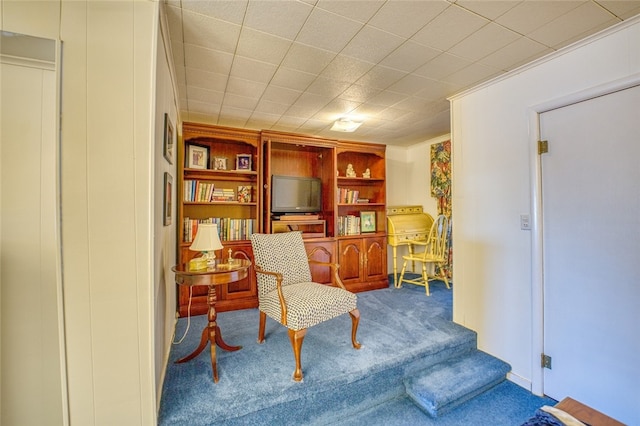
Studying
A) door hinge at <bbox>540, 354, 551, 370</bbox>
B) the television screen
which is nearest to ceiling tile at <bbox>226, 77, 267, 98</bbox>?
the television screen

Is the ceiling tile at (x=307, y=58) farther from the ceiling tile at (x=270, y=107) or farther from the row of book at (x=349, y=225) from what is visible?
Result: the row of book at (x=349, y=225)

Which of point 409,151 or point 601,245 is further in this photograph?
point 409,151

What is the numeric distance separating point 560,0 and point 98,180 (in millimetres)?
2482

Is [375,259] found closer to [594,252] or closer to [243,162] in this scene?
[243,162]

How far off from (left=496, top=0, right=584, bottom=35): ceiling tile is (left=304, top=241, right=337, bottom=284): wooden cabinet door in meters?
2.69

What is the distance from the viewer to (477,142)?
2.41 m

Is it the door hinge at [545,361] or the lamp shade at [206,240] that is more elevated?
the lamp shade at [206,240]

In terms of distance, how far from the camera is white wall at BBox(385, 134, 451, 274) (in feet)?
14.6

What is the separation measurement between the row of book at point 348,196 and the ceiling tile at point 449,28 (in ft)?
7.72

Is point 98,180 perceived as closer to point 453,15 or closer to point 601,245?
point 453,15

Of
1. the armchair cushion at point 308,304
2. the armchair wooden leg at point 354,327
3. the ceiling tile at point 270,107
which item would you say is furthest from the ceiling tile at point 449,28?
the armchair wooden leg at point 354,327

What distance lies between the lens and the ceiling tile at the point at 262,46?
1685 millimetres

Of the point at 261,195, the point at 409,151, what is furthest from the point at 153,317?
the point at 409,151

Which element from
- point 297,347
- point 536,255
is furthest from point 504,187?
point 297,347
